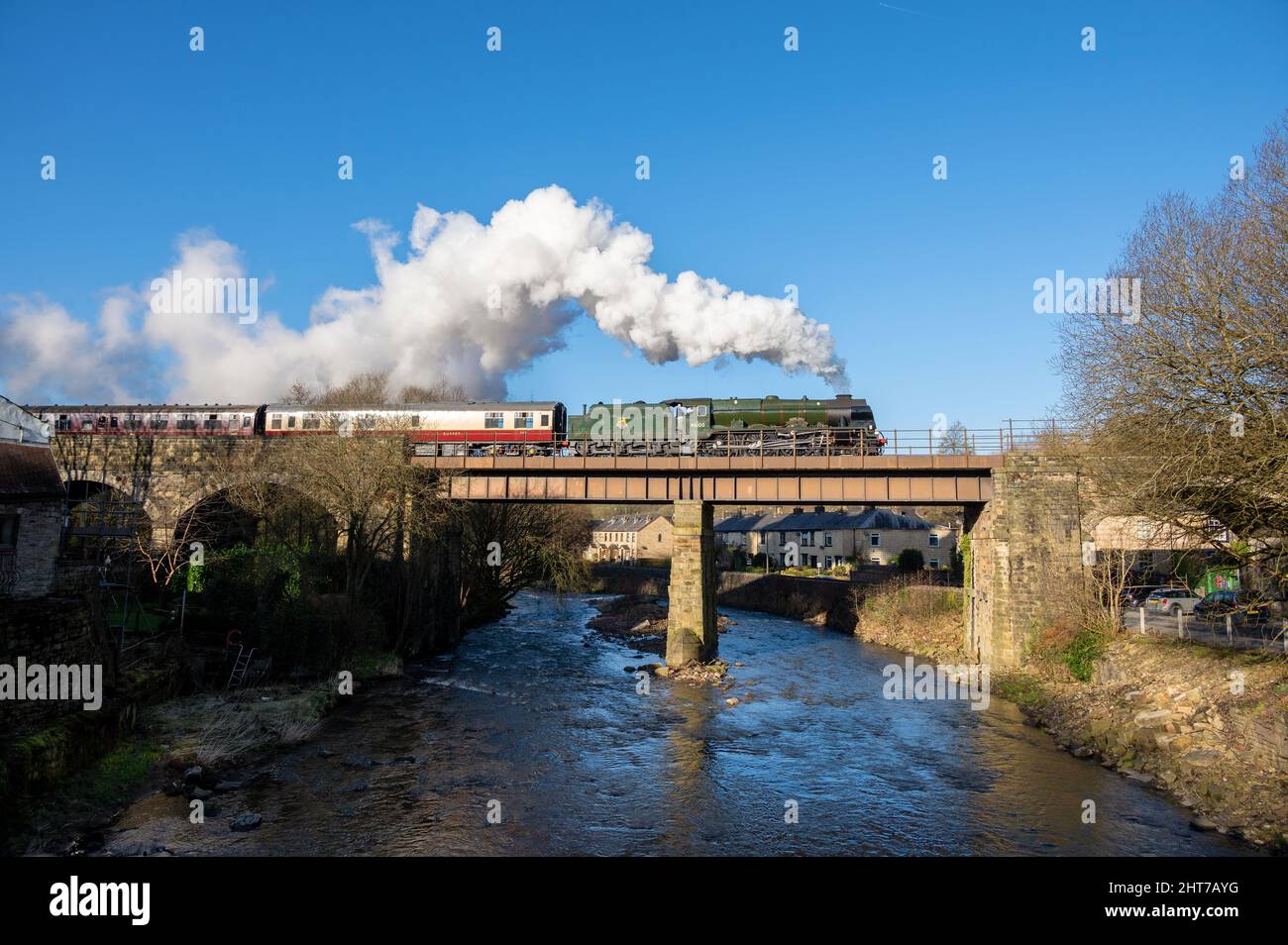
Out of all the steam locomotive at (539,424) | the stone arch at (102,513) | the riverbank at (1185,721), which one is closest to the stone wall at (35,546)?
the stone arch at (102,513)

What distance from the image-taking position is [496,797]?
52.4ft

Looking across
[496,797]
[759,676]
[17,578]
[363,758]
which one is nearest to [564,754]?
[496,797]

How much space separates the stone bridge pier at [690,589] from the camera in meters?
30.6

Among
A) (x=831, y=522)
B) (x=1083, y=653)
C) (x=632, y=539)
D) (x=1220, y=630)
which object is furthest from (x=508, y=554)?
(x=632, y=539)

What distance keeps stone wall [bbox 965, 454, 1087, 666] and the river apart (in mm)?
4440

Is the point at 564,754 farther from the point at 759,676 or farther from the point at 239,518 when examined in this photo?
the point at 239,518

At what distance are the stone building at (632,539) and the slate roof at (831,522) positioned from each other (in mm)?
11409

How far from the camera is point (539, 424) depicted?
128ft

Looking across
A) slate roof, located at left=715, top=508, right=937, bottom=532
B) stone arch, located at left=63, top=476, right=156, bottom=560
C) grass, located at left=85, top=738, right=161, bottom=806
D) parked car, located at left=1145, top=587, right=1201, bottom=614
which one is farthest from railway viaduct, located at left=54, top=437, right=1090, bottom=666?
slate roof, located at left=715, top=508, right=937, bottom=532

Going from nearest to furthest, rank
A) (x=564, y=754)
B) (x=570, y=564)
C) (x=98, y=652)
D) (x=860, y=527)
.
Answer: (x=98, y=652), (x=564, y=754), (x=570, y=564), (x=860, y=527)

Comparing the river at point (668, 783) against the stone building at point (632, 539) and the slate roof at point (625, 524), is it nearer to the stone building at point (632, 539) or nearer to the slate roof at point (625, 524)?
the stone building at point (632, 539)

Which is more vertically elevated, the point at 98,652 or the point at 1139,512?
the point at 1139,512
